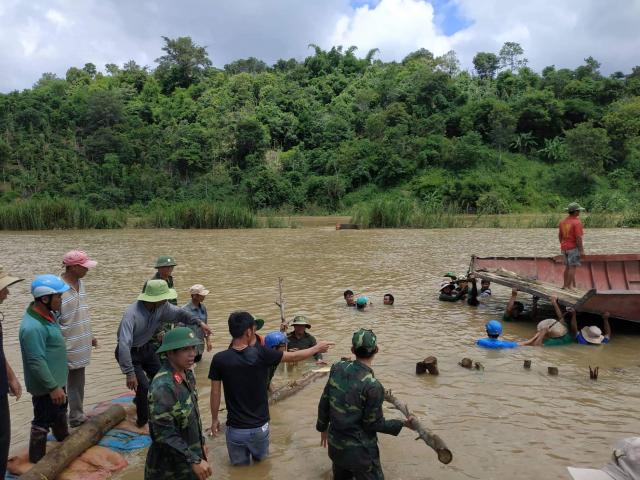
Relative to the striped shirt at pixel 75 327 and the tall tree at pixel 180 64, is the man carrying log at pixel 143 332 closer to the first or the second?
the striped shirt at pixel 75 327

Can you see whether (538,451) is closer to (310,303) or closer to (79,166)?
(310,303)

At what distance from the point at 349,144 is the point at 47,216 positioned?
3339 centimetres

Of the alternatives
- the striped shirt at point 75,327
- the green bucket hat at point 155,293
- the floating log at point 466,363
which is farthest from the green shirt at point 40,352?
the floating log at point 466,363

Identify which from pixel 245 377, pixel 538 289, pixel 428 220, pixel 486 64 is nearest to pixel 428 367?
pixel 538 289

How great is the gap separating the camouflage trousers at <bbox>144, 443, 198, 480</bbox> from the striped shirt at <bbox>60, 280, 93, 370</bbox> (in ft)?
6.39

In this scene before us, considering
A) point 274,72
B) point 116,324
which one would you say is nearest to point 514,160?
point 274,72

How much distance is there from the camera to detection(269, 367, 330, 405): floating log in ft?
18.3

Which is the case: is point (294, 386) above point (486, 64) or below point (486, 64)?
below

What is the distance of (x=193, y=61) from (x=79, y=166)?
30.4 metres

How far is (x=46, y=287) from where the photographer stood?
12.4 feet

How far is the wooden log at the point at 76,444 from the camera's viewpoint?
12.3ft

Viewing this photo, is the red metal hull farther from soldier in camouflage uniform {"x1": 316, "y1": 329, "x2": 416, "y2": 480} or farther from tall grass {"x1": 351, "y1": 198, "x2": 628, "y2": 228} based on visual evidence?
tall grass {"x1": 351, "y1": 198, "x2": 628, "y2": 228}

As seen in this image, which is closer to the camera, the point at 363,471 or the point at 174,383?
the point at 174,383

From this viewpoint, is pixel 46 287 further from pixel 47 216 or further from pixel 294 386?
pixel 47 216
